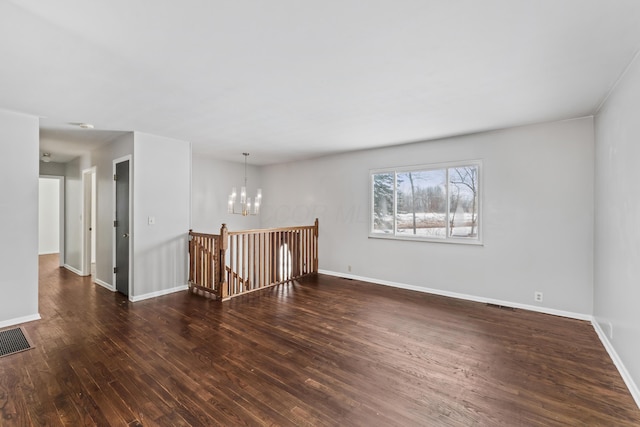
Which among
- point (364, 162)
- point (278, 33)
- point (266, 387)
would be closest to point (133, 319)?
point (266, 387)

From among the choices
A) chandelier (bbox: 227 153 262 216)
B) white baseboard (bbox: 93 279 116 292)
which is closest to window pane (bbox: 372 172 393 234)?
chandelier (bbox: 227 153 262 216)

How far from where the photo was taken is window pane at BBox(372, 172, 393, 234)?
5348 mm

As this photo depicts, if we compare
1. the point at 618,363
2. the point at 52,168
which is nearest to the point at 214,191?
the point at 52,168

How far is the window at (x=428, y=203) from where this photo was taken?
4.46 meters

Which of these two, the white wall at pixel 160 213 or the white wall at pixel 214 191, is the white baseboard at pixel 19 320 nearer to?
the white wall at pixel 160 213

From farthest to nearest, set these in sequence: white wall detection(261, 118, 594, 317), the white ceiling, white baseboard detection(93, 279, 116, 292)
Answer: white baseboard detection(93, 279, 116, 292), white wall detection(261, 118, 594, 317), the white ceiling

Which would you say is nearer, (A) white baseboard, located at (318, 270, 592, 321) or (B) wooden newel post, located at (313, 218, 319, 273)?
(A) white baseboard, located at (318, 270, 592, 321)

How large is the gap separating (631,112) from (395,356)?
9.24 ft

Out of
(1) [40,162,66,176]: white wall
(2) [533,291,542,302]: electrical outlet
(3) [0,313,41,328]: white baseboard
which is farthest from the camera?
(1) [40,162,66,176]: white wall

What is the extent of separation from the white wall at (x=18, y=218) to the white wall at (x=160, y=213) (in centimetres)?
108

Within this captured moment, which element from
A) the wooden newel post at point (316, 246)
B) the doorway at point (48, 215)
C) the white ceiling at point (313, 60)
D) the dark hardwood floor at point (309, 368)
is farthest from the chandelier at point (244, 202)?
the doorway at point (48, 215)

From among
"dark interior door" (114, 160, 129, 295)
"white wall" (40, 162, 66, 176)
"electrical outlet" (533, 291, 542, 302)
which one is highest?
"white wall" (40, 162, 66, 176)

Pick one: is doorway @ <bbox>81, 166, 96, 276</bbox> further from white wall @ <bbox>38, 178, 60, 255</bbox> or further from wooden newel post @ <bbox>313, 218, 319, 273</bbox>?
wooden newel post @ <bbox>313, 218, 319, 273</bbox>

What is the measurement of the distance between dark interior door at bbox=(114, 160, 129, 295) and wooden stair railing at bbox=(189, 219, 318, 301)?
3.11ft
